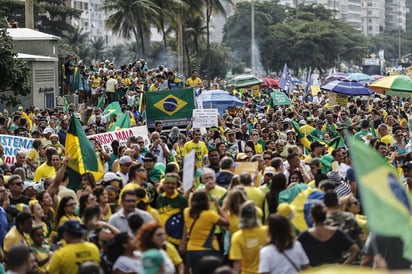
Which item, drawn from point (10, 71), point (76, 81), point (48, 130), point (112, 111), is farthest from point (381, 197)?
point (76, 81)

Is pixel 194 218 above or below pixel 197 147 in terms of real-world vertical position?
below

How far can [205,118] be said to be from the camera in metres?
22.3

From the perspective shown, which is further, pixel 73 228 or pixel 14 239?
pixel 14 239

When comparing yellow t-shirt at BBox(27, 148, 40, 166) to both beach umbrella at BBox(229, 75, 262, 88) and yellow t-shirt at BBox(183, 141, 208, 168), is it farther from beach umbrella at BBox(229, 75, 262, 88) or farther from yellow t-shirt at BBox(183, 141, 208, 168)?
beach umbrella at BBox(229, 75, 262, 88)

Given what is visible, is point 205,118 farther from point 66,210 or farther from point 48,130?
point 66,210

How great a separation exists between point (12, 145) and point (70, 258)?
8698mm

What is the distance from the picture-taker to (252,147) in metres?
19.6

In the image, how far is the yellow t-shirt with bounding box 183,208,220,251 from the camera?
1156 cm

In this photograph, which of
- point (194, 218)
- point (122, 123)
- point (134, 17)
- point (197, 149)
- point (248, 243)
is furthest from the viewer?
point (134, 17)

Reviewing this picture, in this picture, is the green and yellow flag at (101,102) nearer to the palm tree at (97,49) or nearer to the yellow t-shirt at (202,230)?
the yellow t-shirt at (202,230)

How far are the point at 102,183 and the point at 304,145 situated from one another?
23.9ft

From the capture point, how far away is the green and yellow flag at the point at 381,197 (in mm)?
8039

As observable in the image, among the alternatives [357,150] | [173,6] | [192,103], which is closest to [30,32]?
[192,103]

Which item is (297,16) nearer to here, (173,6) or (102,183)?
(173,6)
